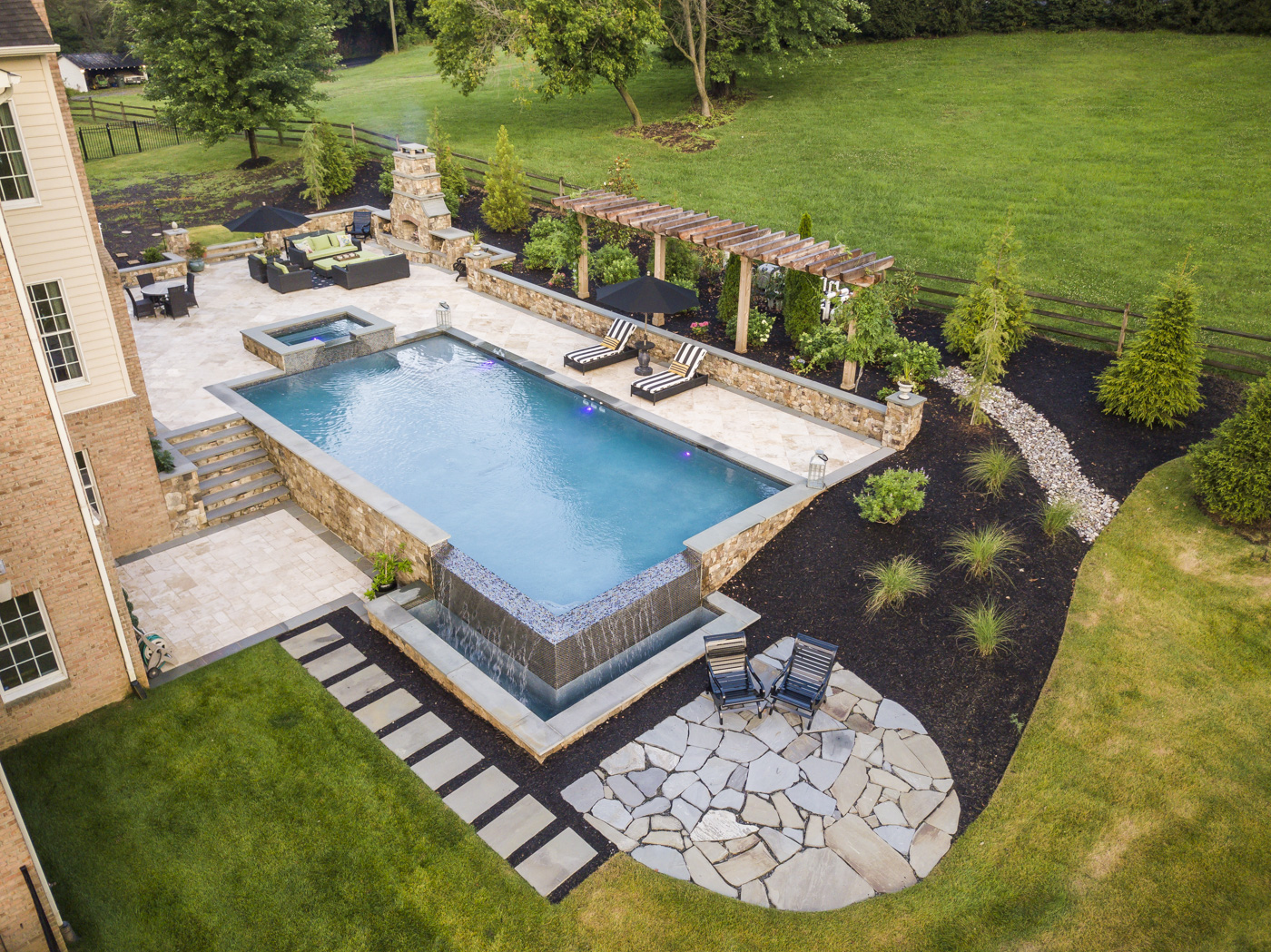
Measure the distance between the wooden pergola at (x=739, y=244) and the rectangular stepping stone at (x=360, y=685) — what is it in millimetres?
11397

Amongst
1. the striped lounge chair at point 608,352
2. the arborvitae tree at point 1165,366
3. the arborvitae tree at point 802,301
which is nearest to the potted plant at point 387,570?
the striped lounge chair at point 608,352

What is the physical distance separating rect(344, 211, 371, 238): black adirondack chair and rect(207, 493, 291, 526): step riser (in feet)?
49.1

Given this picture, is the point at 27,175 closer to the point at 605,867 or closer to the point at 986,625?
the point at 605,867

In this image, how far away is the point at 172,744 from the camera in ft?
35.7

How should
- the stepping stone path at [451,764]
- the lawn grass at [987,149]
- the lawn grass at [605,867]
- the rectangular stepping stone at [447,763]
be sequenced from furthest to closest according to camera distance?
the lawn grass at [987,149] < the rectangular stepping stone at [447,763] < the stepping stone path at [451,764] < the lawn grass at [605,867]

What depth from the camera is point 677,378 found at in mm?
19203

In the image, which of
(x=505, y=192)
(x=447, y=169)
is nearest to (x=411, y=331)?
(x=505, y=192)

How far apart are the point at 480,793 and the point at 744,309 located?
42.3ft

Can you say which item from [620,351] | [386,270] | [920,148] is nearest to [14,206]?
[620,351]

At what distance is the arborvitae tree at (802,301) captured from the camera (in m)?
19.5

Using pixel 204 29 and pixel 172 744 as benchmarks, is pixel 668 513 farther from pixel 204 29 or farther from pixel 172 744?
pixel 204 29

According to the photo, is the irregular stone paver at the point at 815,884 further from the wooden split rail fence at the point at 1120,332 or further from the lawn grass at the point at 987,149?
the lawn grass at the point at 987,149

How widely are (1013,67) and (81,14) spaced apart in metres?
75.5

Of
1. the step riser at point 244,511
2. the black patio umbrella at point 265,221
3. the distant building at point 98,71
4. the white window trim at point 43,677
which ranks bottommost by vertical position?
the step riser at point 244,511
